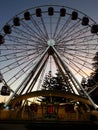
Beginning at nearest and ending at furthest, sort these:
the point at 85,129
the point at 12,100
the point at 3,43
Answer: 1. the point at 85,129
2. the point at 12,100
3. the point at 3,43

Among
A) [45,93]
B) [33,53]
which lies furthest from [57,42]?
[45,93]

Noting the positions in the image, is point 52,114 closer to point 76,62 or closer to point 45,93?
point 45,93

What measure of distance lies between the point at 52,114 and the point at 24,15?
11320 millimetres

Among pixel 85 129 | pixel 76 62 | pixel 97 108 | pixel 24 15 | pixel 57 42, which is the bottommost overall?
pixel 85 129

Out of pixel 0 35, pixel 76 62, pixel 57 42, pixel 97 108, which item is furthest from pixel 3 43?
pixel 97 108

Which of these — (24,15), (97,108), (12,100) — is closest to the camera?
(97,108)

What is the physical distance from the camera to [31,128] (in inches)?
486

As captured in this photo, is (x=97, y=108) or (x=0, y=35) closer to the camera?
(x=97, y=108)

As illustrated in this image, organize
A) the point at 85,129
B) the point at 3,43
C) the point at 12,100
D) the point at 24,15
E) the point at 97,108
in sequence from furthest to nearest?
the point at 24,15 → the point at 3,43 → the point at 12,100 → the point at 97,108 → the point at 85,129

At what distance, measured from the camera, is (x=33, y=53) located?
32.2 meters

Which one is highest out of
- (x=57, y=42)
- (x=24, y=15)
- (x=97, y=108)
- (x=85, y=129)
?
(x=24, y=15)

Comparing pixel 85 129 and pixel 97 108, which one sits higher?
pixel 97 108

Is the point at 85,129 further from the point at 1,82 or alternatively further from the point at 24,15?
the point at 24,15

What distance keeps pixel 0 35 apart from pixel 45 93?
26.1 feet
